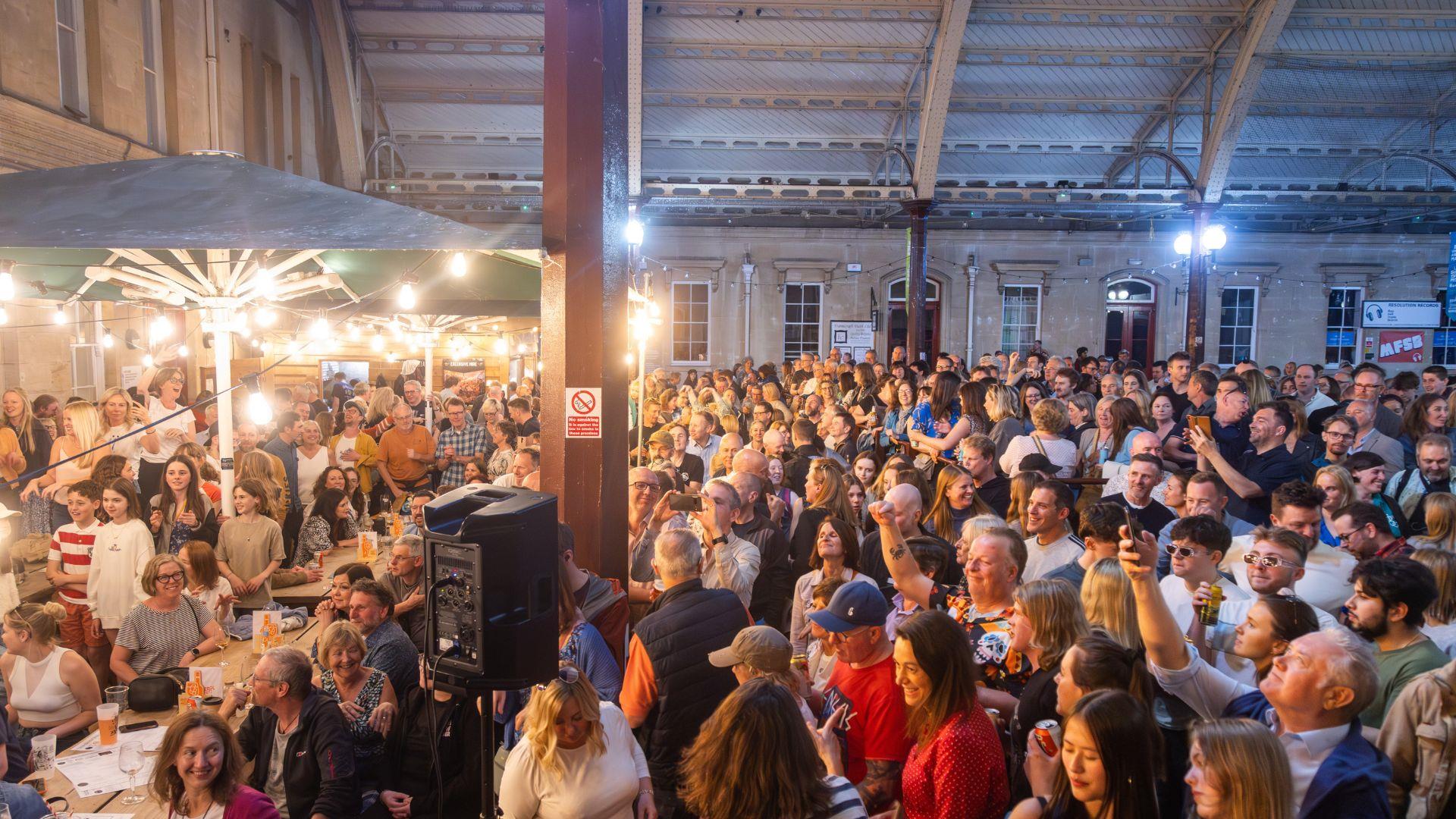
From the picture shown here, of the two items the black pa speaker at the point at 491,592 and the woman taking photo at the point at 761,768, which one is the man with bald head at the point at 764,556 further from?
the woman taking photo at the point at 761,768

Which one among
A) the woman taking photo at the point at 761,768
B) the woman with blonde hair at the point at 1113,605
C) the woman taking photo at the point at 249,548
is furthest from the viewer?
the woman taking photo at the point at 249,548

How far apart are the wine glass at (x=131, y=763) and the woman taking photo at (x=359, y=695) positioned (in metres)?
0.73

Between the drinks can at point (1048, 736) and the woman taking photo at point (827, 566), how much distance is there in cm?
160

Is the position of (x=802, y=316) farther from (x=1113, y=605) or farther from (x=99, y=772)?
(x=99, y=772)

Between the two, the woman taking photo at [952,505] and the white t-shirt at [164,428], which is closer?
the woman taking photo at [952,505]

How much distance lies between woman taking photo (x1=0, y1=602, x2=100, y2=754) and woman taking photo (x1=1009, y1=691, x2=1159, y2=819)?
4547 millimetres

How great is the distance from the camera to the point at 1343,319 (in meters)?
20.9

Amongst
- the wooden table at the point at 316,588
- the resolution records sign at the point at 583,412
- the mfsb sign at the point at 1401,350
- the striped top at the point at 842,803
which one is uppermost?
the mfsb sign at the point at 1401,350

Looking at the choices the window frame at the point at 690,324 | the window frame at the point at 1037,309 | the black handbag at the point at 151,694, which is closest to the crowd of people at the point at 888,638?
the black handbag at the point at 151,694

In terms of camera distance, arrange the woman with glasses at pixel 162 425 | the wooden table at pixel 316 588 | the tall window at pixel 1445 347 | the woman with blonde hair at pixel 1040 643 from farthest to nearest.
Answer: the tall window at pixel 1445 347
the woman with glasses at pixel 162 425
the wooden table at pixel 316 588
the woman with blonde hair at pixel 1040 643

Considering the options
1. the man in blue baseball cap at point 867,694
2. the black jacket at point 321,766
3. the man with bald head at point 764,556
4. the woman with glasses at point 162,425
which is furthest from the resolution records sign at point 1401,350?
the woman with glasses at point 162,425

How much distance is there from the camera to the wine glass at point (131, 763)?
11.7 feet

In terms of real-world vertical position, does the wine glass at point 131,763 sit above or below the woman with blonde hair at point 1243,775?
below

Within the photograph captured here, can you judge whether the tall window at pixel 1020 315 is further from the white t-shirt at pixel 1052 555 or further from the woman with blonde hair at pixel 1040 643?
the woman with blonde hair at pixel 1040 643
